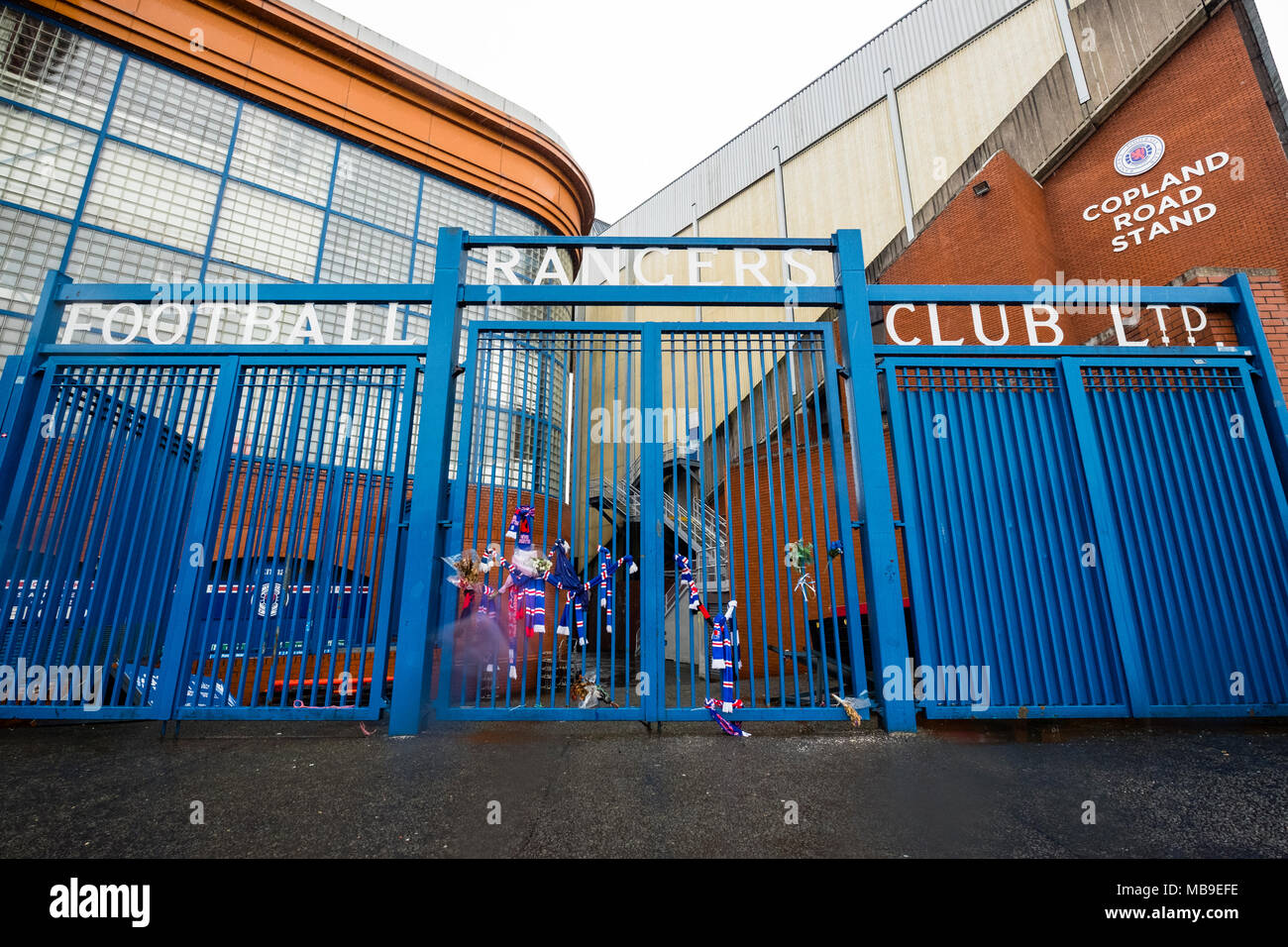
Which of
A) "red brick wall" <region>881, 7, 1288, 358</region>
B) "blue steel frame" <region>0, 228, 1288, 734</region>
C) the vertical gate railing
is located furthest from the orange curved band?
the vertical gate railing

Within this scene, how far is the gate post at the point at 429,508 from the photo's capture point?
13.0 ft

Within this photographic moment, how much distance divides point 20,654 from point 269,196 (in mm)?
9526

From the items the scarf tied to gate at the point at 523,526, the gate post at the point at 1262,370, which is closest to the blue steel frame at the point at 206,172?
the scarf tied to gate at the point at 523,526

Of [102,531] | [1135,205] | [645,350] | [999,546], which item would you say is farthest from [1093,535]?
[1135,205]

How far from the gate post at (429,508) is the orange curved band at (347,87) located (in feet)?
31.4

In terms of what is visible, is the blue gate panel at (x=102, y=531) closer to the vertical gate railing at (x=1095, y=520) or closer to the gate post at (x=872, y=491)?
the gate post at (x=872, y=491)

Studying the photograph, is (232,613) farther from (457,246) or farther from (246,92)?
(246,92)

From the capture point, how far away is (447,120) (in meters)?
12.7

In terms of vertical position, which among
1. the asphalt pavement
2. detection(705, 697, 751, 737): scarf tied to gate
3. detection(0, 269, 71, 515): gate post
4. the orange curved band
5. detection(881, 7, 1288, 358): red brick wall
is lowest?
the asphalt pavement

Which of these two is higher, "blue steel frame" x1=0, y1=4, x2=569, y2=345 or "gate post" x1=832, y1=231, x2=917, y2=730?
"blue steel frame" x1=0, y1=4, x2=569, y2=345

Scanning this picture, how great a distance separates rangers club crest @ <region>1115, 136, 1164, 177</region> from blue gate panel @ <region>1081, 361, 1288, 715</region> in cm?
901

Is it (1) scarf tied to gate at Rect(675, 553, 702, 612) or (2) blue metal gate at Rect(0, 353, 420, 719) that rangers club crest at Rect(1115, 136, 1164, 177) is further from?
(2) blue metal gate at Rect(0, 353, 420, 719)

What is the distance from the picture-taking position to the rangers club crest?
406 inches

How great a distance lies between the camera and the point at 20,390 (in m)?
4.61
